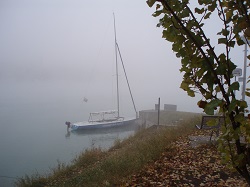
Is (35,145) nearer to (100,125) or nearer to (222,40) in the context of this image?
(100,125)

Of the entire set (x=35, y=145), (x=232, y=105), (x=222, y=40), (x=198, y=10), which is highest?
(x=198, y=10)

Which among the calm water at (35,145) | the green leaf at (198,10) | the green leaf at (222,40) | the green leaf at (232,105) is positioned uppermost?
the green leaf at (198,10)

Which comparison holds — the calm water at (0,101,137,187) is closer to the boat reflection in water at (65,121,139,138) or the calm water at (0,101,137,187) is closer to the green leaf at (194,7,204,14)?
the boat reflection in water at (65,121,139,138)

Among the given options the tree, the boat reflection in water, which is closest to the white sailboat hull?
the boat reflection in water

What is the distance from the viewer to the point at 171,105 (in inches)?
1698

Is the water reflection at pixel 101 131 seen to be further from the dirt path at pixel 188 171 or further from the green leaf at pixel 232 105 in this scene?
the green leaf at pixel 232 105

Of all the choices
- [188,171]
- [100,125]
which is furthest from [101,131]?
[188,171]

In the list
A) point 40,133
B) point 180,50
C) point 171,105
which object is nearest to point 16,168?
point 40,133

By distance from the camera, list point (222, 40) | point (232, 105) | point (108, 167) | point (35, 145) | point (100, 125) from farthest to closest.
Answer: point (100, 125)
point (35, 145)
point (108, 167)
point (222, 40)
point (232, 105)

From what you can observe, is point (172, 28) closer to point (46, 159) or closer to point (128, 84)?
point (46, 159)

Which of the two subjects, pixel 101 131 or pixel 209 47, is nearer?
pixel 209 47

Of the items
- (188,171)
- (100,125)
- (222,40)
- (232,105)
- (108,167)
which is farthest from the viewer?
(100,125)

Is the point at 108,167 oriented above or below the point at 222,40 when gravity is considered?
Answer: below

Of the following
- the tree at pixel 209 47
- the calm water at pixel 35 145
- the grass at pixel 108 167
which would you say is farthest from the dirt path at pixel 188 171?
the calm water at pixel 35 145
